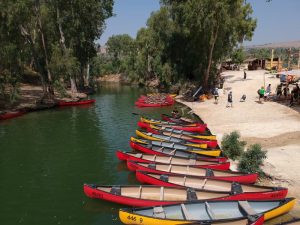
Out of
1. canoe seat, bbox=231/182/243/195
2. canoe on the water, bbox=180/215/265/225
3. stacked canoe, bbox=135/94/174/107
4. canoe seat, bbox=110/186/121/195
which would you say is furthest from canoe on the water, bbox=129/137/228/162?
stacked canoe, bbox=135/94/174/107

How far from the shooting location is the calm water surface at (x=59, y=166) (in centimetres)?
1588

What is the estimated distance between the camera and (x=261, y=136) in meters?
26.1

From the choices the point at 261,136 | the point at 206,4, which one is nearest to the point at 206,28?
the point at 206,4

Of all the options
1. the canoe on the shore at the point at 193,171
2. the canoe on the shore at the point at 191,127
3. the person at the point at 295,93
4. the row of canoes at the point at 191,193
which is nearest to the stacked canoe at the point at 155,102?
the canoe on the shore at the point at 191,127

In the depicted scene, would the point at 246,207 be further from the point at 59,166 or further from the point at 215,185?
the point at 59,166

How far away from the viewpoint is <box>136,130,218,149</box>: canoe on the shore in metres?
24.9

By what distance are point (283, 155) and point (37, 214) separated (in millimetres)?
15701

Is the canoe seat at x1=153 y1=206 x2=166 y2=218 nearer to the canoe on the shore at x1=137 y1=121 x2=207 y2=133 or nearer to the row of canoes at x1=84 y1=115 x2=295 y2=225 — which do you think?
the row of canoes at x1=84 y1=115 x2=295 y2=225

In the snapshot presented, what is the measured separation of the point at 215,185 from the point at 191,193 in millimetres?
2281

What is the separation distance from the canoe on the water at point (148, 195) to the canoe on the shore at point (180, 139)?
9.02m

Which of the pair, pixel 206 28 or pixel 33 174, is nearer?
pixel 33 174

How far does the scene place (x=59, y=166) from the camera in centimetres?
2277

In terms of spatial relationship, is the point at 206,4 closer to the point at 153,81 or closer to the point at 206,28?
the point at 206,28

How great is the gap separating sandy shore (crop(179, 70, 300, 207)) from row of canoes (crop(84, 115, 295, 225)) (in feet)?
7.88
